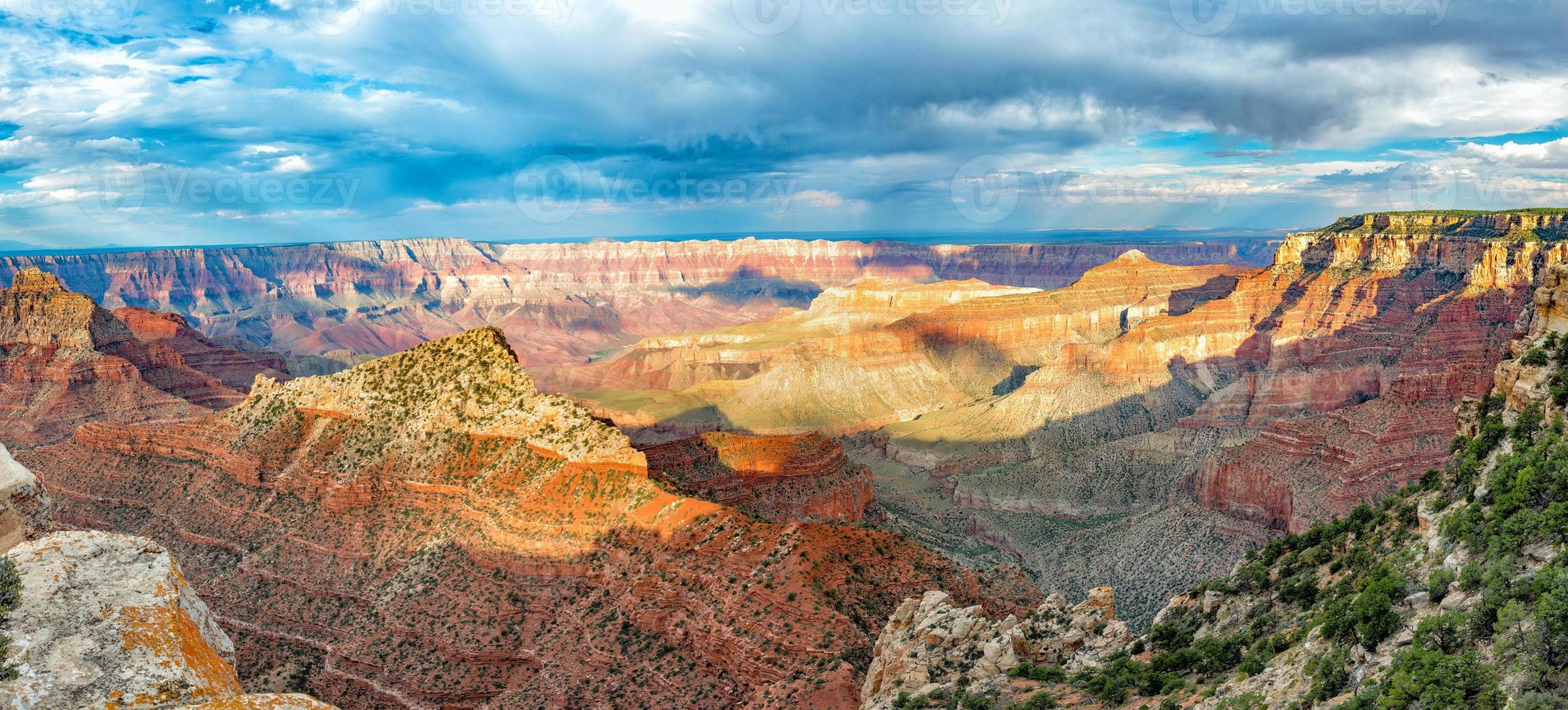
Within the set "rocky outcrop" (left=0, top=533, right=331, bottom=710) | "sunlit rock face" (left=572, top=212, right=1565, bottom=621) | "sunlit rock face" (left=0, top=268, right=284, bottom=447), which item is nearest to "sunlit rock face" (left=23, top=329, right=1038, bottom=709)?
"rocky outcrop" (left=0, top=533, right=331, bottom=710)

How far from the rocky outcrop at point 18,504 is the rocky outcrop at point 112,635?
0.92m

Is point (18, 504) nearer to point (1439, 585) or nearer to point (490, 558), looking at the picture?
point (1439, 585)

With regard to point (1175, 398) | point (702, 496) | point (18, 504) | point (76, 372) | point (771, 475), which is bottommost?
point (1175, 398)

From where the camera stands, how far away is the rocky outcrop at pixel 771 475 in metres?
64.3

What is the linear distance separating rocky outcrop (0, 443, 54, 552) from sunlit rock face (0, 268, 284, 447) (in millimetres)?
127834

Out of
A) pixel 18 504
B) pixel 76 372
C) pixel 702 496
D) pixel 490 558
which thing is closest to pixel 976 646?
pixel 18 504

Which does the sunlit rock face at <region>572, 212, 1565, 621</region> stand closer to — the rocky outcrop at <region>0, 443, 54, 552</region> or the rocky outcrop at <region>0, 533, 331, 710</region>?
the rocky outcrop at <region>0, 533, 331, 710</region>

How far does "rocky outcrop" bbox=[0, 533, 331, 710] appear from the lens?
29.7ft

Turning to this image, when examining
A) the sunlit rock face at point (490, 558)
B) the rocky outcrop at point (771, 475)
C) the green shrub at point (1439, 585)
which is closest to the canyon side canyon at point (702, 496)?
the sunlit rock face at point (490, 558)

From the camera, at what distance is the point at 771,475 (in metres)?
68.1

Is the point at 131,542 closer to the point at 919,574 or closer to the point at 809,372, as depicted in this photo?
the point at 919,574

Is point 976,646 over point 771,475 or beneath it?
over

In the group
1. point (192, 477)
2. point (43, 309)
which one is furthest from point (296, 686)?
point (43, 309)

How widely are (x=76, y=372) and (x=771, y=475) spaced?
114m
